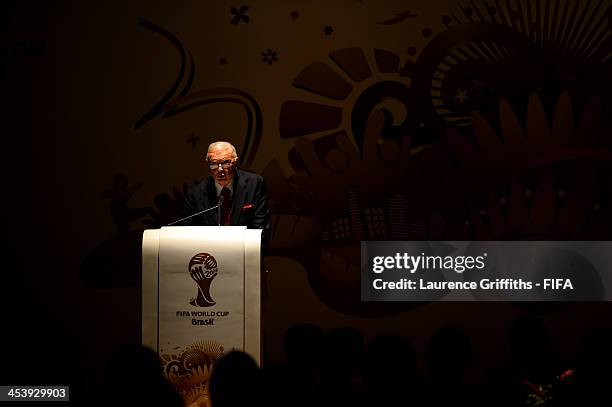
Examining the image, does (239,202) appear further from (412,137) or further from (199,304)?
(412,137)

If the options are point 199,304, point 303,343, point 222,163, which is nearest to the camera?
point 199,304

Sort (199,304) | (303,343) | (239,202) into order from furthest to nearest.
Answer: (303,343) < (239,202) < (199,304)

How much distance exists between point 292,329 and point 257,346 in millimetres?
1853

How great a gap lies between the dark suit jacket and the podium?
53 centimetres

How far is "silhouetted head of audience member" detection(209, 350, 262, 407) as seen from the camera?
417 cm

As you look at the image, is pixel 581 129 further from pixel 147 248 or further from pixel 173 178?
pixel 147 248

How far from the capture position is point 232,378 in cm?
423

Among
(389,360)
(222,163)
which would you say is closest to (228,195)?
(222,163)

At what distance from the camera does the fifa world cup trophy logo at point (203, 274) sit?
13.7ft

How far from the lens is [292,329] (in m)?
6.02

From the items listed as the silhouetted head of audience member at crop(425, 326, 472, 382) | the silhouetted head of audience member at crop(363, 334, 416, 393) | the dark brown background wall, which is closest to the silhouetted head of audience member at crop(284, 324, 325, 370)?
the dark brown background wall

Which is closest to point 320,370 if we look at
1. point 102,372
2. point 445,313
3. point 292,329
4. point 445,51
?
point 292,329

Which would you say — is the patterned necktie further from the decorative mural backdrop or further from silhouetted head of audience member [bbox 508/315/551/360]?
silhouetted head of audience member [bbox 508/315/551/360]

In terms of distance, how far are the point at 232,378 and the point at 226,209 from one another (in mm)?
1032
